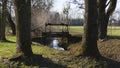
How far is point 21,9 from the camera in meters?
14.3

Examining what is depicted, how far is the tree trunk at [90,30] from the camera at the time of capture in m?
15.2

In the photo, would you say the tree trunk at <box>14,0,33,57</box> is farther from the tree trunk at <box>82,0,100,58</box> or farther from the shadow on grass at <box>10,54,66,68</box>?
the tree trunk at <box>82,0,100,58</box>

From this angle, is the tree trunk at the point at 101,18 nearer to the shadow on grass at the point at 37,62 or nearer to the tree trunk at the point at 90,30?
the tree trunk at the point at 90,30

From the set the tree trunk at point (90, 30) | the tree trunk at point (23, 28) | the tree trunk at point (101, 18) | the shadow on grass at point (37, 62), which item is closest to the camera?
the shadow on grass at point (37, 62)

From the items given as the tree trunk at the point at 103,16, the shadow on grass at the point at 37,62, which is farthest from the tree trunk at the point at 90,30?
the tree trunk at the point at 103,16

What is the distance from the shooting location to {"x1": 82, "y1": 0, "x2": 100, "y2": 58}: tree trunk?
15.2m

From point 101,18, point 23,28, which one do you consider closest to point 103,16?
point 101,18

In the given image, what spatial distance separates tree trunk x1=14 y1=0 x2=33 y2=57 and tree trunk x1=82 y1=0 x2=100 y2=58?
9.39 ft

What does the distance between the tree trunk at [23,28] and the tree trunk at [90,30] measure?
9.39 feet

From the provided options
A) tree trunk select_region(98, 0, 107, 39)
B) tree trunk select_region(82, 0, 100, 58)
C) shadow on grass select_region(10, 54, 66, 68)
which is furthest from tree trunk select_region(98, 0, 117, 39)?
shadow on grass select_region(10, 54, 66, 68)

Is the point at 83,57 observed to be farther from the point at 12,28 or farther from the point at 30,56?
the point at 12,28

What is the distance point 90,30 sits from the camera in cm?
1527

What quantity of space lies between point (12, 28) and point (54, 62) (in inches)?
1214

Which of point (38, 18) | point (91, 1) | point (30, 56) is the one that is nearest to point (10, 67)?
point (30, 56)
